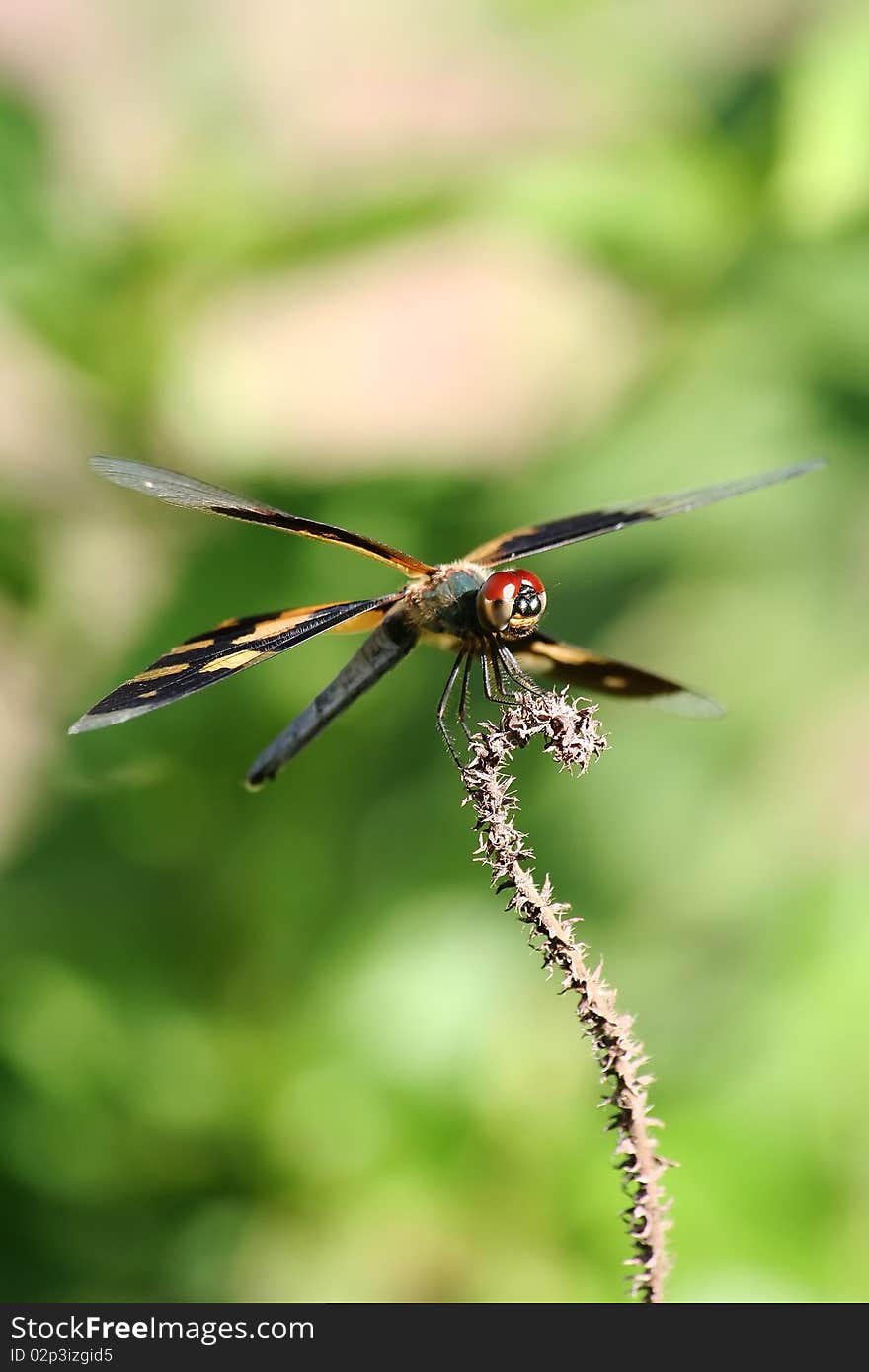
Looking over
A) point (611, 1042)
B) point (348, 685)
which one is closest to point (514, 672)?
point (348, 685)

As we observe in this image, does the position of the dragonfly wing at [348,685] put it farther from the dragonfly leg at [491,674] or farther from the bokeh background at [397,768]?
the bokeh background at [397,768]

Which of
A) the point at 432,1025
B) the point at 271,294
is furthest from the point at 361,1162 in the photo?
the point at 271,294

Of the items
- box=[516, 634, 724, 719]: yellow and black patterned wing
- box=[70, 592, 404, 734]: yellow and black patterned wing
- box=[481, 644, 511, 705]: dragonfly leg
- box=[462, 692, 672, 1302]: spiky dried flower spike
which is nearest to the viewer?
box=[462, 692, 672, 1302]: spiky dried flower spike

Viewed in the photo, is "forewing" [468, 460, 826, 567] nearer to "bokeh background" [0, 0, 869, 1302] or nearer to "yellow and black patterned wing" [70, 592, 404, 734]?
"yellow and black patterned wing" [70, 592, 404, 734]

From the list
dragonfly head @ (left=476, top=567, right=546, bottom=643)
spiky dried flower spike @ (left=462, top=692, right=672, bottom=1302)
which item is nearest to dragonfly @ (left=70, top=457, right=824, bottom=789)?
dragonfly head @ (left=476, top=567, right=546, bottom=643)

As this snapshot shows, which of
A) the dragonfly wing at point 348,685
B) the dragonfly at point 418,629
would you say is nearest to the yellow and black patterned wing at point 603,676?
the dragonfly at point 418,629

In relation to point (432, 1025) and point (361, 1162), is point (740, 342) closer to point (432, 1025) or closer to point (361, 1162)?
point (432, 1025)
